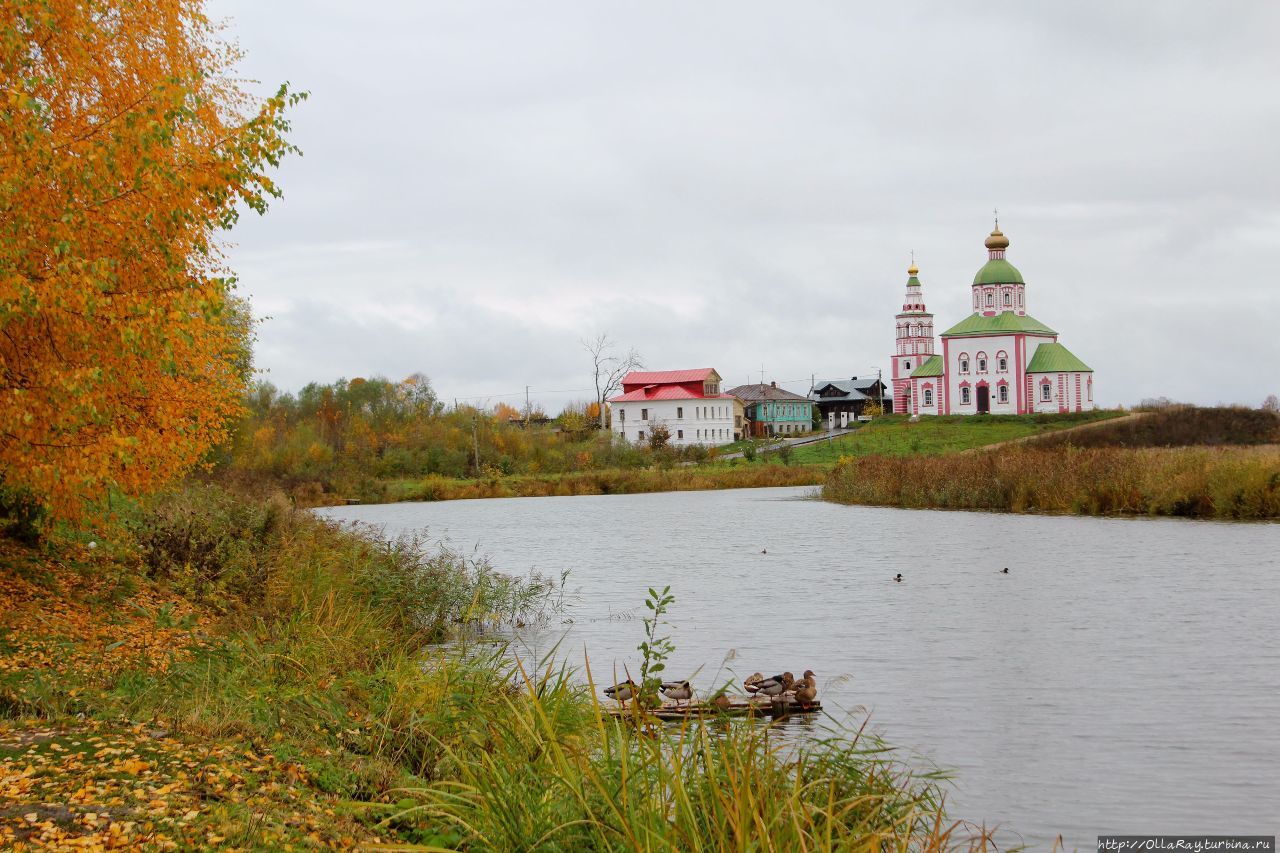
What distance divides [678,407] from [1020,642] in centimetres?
9420

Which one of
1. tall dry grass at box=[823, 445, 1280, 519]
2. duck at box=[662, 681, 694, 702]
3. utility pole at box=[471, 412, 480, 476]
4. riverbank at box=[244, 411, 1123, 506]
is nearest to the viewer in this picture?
duck at box=[662, 681, 694, 702]

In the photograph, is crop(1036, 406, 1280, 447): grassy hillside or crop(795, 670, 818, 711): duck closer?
crop(795, 670, 818, 711): duck

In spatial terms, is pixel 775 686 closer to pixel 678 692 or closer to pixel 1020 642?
pixel 678 692

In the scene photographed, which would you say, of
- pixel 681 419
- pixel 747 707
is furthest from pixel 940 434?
pixel 747 707

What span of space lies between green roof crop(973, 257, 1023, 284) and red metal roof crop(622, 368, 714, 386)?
2706cm

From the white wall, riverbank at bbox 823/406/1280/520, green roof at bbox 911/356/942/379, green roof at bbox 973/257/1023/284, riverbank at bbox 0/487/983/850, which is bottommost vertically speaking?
riverbank at bbox 0/487/983/850

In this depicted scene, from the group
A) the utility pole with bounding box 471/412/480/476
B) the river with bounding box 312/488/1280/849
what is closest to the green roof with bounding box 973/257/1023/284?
the utility pole with bounding box 471/412/480/476

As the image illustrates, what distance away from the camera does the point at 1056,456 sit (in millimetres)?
41844

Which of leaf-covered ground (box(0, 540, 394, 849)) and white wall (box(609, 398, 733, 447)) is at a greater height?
white wall (box(609, 398, 733, 447))

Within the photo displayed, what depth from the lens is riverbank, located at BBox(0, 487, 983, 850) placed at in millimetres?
5812

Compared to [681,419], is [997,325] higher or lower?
higher

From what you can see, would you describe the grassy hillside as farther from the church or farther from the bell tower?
the bell tower

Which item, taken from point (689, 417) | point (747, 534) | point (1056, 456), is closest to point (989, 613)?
point (747, 534)

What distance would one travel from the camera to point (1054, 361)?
10388 centimetres
